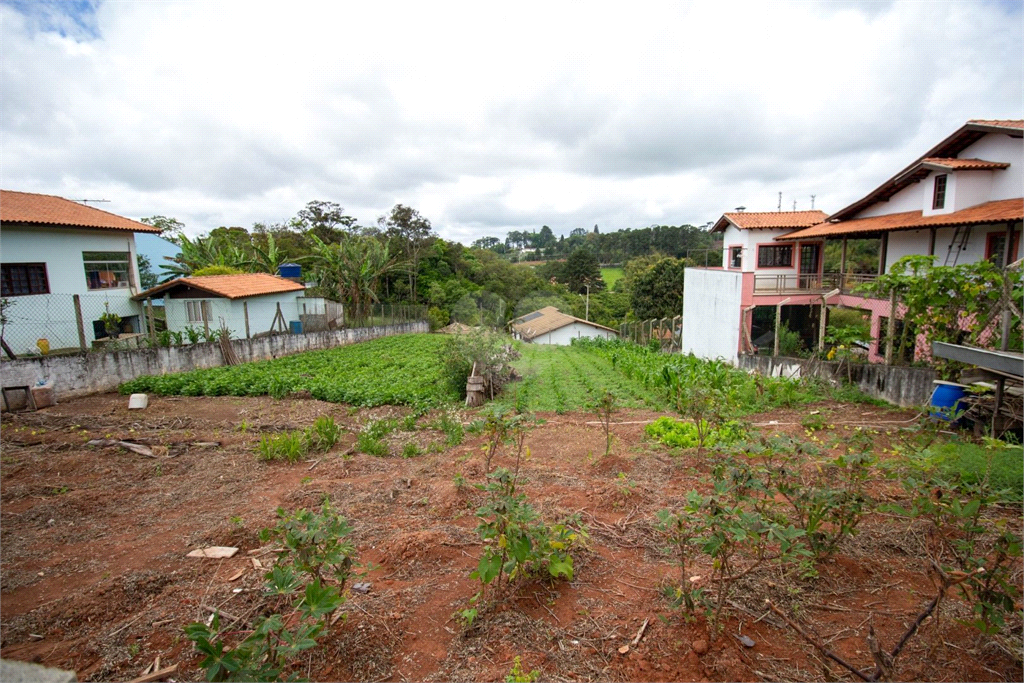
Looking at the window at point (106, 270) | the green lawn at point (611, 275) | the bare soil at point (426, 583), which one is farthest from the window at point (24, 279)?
the green lawn at point (611, 275)

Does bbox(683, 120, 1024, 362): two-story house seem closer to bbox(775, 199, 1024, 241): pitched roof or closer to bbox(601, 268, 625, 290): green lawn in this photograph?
bbox(775, 199, 1024, 241): pitched roof

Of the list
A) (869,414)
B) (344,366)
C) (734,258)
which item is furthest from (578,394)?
(734,258)

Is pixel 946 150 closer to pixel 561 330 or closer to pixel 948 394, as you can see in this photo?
pixel 948 394

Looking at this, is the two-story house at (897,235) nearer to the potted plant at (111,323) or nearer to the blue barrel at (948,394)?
the blue barrel at (948,394)

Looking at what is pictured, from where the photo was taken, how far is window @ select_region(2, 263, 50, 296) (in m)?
16.0

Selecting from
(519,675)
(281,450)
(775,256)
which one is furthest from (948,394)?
(775,256)

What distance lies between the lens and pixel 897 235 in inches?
655

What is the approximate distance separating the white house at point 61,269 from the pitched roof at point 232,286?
1.43 meters

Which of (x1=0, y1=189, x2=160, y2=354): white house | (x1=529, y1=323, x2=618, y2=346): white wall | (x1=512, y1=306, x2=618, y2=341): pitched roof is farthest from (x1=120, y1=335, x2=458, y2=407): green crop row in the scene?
(x1=529, y1=323, x2=618, y2=346): white wall

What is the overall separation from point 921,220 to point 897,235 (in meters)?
2.43

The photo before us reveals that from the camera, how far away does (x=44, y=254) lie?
17172 mm

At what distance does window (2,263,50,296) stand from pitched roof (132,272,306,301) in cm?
275

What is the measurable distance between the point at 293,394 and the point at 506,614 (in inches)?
372

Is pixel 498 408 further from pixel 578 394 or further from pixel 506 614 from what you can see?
pixel 578 394
